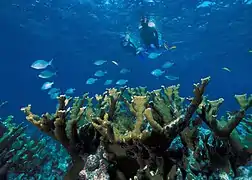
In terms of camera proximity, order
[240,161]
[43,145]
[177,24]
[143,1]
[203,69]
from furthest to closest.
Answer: [203,69], [177,24], [143,1], [43,145], [240,161]

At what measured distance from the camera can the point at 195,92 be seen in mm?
2617

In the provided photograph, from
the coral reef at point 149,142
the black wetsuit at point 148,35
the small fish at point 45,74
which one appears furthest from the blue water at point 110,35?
the coral reef at point 149,142

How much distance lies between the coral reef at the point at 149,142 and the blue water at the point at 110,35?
11.3 m

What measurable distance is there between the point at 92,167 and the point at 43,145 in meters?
4.16

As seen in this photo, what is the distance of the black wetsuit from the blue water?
7.61 m

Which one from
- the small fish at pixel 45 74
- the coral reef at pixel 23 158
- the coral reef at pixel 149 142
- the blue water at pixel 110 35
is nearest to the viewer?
the coral reef at pixel 149 142

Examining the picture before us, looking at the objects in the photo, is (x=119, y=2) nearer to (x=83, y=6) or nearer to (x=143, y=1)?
(x=143, y=1)

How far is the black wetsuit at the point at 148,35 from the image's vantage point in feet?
23.6

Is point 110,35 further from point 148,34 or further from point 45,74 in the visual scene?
point 148,34

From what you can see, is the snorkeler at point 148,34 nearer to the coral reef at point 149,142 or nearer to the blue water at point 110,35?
the coral reef at point 149,142

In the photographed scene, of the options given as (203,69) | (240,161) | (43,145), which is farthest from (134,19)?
(203,69)

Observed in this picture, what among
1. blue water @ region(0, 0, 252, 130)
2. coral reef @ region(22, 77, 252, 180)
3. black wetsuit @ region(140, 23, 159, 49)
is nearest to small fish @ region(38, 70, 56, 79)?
blue water @ region(0, 0, 252, 130)

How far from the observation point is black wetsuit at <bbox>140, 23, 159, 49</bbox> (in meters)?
7.20

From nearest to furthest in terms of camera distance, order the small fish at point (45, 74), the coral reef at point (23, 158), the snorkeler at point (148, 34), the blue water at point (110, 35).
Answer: the coral reef at point (23, 158)
the snorkeler at point (148, 34)
the small fish at point (45, 74)
the blue water at point (110, 35)
